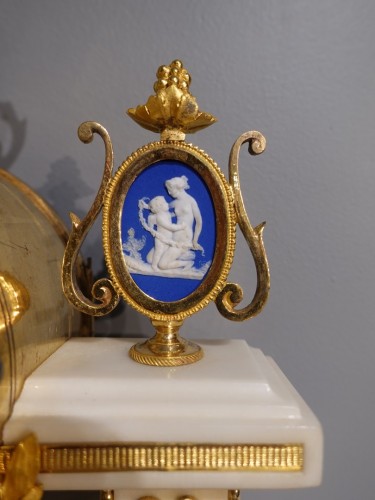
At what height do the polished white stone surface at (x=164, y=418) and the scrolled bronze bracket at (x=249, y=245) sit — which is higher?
the scrolled bronze bracket at (x=249, y=245)

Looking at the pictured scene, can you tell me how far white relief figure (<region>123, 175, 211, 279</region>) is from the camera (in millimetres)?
566

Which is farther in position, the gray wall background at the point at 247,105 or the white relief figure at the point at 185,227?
the gray wall background at the point at 247,105

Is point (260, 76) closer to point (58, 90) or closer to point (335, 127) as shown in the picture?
point (335, 127)

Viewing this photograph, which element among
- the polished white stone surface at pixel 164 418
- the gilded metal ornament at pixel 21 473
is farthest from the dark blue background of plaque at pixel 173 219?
the gilded metal ornament at pixel 21 473

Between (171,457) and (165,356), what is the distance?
138 mm

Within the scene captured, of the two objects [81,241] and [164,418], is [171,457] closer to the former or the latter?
[164,418]

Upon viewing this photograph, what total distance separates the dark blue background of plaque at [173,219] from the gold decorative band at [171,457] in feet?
0.63

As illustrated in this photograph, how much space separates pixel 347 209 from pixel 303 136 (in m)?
0.16

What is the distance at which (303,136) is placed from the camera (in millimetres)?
806

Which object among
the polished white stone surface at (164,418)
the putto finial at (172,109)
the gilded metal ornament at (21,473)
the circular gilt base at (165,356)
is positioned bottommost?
the gilded metal ornament at (21,473)

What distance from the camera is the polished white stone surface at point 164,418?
1.55 ft

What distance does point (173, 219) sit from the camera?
0.57 m

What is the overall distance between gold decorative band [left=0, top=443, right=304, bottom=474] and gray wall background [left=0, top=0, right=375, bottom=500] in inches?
13.8

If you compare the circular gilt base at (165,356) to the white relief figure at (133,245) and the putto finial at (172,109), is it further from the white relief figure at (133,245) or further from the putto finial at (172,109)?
the putto finial at (172,109)
